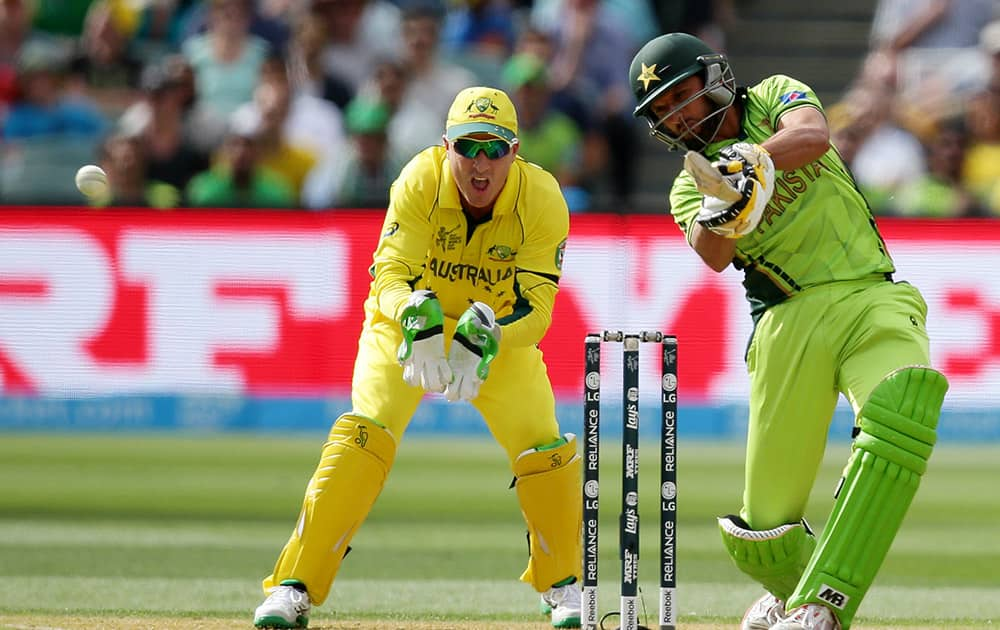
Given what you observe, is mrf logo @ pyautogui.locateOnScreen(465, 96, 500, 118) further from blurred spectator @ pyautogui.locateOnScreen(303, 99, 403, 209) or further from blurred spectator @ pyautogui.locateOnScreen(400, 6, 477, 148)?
blurred spectator @ pyautogui.locateOnScreen(400, 6, 477, 148)

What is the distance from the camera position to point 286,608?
5551mm

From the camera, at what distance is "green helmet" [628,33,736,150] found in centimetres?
501

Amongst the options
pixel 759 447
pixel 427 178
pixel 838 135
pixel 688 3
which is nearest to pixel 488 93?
pixel 427 178

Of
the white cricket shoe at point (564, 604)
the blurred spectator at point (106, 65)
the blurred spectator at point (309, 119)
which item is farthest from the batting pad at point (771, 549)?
the blurred spectator at point (106, 65)

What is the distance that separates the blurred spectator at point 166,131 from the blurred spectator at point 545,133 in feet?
8.43

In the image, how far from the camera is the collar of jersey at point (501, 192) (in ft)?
18.9

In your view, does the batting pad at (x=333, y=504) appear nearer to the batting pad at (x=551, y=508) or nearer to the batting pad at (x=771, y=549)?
the batting pad at (x=551, y=508)

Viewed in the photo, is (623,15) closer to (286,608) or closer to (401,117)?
(401,117)

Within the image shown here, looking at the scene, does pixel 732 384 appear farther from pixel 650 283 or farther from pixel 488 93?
pixel 488 93

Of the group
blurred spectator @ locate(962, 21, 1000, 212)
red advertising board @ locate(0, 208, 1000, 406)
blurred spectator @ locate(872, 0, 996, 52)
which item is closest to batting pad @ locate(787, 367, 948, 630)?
red advertising board @ locate(0, 208, 1000, 406)

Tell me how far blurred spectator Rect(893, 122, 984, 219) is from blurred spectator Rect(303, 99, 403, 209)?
12.5 ft

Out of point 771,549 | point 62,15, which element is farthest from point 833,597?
point 62,15

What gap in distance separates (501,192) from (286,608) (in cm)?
166

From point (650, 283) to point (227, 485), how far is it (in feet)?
10.4
